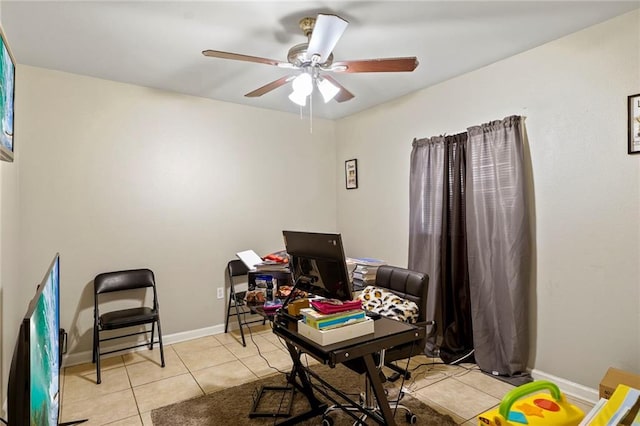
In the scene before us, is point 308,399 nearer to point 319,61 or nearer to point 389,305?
point 389,305

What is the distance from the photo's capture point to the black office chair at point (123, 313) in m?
2.86

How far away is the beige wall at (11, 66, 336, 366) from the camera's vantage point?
2.97 metres

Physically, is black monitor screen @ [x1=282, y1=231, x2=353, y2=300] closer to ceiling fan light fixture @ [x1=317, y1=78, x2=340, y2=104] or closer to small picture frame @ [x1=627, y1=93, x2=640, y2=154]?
ceiling fan light fixture @ [x1=317, y1=78, x2=340, y2=104]

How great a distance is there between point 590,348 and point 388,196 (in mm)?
2168

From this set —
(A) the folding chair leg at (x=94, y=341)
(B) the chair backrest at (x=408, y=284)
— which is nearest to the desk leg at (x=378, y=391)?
(B) the chair backrest at (x=408, y=284)

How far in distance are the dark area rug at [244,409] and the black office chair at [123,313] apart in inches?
31.3

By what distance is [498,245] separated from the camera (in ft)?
9.15

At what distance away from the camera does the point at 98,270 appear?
320cm

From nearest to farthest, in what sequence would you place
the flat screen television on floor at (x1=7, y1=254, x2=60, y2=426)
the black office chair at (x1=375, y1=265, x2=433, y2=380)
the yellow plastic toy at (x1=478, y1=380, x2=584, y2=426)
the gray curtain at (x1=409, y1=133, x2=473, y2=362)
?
the flat screen television on floor at (x1=7, y1=254, x2=60, y2=426), the yellow plastic toy at (x1=478, y1=380, x2=584, y2=426), the black office chair at (x1=375, y1=265, x2=433, y2=380), the gray curtain at (x1=409, y1=133, x2=473, y2=362)

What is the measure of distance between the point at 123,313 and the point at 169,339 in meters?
0.67

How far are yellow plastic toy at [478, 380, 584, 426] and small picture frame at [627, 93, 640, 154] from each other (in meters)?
1.62

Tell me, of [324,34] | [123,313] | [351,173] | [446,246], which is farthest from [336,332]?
[351,173]

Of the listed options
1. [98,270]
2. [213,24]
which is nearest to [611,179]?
[213,24]

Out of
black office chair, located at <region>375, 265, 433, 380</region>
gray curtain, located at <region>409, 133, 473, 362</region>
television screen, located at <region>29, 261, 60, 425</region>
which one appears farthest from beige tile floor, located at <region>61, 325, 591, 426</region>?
television screen, located at <region>29, 261, 60, 425</region>
